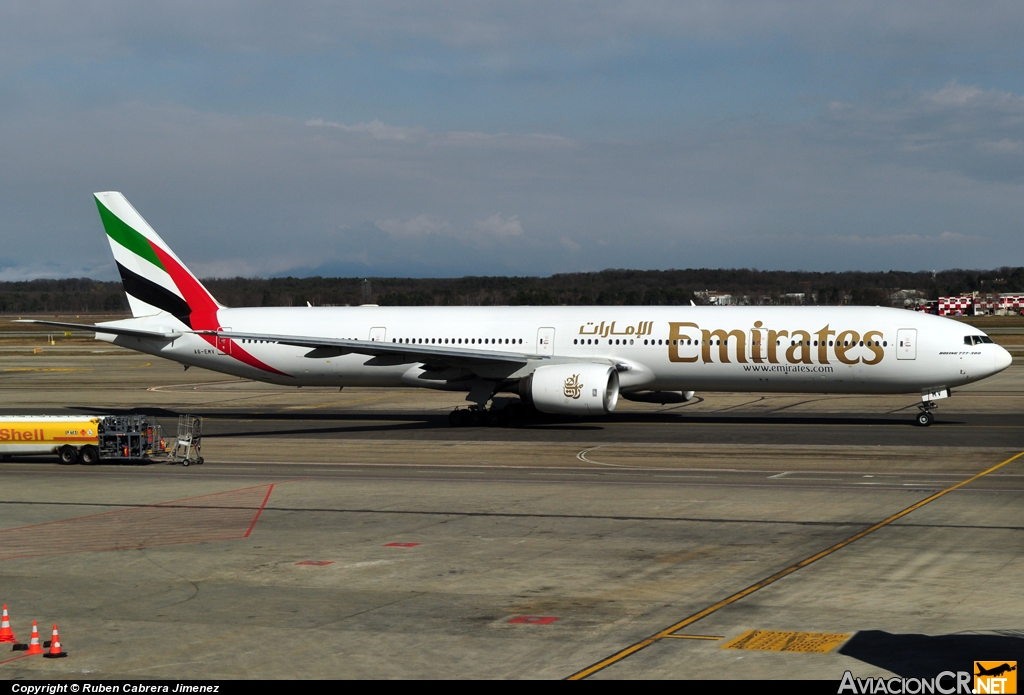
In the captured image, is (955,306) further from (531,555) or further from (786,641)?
(786,641)

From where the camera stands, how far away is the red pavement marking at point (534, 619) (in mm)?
15750

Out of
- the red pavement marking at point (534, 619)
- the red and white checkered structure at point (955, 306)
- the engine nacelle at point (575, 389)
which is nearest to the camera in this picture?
the red pavement marking at point (534, 619)

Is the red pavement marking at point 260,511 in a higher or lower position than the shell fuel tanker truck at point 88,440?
lower

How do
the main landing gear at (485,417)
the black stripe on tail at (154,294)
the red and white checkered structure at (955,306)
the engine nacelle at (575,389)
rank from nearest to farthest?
the engine nacelle at (575,389) → the main landing gear at (485,417) → the black stripe on tail at (154,294) → the red and white checkered structure at (955,306)

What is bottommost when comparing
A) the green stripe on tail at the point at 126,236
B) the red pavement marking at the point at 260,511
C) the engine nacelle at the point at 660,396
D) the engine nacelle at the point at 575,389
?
the red pavement marking at the point at 260,511

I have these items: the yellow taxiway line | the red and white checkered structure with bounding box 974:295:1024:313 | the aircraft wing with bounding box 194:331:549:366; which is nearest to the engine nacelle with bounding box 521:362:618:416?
the aircraft wing with bounding box 194:331:549:366

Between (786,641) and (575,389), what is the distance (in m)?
25.0

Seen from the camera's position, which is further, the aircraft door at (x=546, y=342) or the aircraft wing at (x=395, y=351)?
the aircraft door at (x=546, y=342)

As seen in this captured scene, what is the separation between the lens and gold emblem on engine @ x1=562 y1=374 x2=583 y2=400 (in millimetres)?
39312

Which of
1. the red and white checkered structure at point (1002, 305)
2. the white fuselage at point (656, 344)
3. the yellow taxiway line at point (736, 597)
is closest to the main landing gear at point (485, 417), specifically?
the white fuselage at point (656, 344)

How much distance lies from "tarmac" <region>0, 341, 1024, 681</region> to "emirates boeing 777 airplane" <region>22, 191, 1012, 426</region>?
214 cm

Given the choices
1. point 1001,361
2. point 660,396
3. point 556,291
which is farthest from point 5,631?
point 556,291

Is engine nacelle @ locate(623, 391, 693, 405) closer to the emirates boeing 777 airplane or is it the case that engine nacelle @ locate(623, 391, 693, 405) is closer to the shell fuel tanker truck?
the emirates boeing 777 airplane

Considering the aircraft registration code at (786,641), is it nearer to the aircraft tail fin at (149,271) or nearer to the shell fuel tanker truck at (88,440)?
the shell fuel tanker truck at (88,440)
